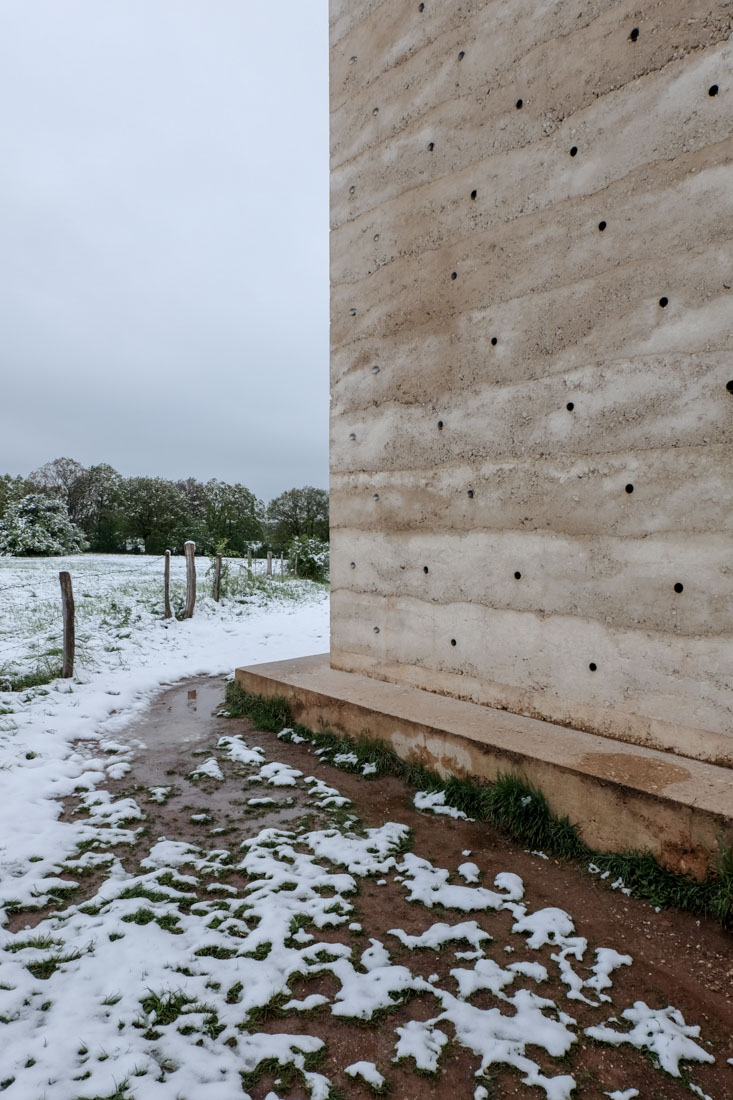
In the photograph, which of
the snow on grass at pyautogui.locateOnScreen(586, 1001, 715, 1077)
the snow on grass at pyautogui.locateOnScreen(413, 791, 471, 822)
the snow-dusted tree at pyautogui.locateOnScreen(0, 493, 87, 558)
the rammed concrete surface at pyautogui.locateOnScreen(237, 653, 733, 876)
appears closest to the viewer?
the snow on grass at pyautogui.locateOnScreen(586, 1001, 715, 1077)

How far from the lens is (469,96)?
507 centimetres

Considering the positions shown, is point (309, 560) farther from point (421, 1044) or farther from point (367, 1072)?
point (367, 1072)

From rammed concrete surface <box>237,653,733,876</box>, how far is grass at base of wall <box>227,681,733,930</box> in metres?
0.06

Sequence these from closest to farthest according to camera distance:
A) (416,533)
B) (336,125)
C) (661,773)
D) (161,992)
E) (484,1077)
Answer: (484,1077) < (161,992) < (661,773) < (416,533) < (336,125)

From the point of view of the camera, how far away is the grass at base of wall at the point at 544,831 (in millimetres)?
3033

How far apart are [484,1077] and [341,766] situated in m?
3.04

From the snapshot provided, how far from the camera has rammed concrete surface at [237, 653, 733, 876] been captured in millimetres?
3176

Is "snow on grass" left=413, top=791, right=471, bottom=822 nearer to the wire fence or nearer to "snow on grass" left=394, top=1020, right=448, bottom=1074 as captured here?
"snow on grass" left=394, top=1020, right=448, bottom=1074

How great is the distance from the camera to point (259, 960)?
9.00 feet

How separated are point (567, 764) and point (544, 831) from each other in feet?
1.56

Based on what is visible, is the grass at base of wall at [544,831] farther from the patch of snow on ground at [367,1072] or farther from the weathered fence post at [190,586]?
the weathered fence post at [190,586]

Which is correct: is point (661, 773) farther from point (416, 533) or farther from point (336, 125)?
point (336, 125)

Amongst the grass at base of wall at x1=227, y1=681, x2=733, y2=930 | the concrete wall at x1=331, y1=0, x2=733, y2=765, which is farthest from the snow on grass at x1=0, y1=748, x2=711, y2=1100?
the concrete wall at x1=331, y1=0, x2=733, y2=765

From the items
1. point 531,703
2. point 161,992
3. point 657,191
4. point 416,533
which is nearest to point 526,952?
point 161,992
